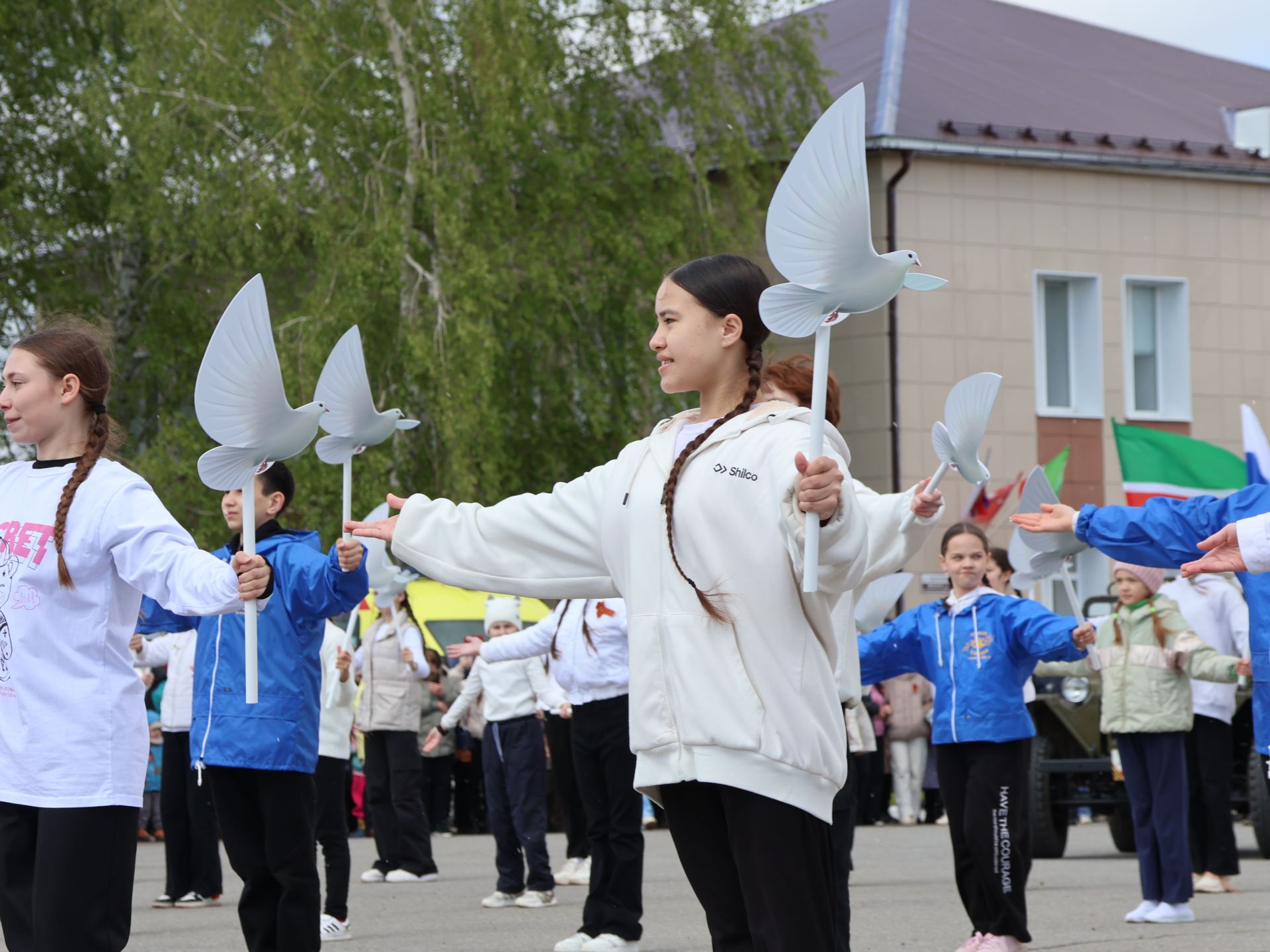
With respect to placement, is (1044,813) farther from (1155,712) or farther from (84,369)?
(84,369)

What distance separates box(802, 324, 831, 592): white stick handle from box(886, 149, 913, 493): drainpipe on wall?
23.1 m

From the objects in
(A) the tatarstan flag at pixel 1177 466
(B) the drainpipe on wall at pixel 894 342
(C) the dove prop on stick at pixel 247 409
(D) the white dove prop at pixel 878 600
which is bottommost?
(D) the white dove prop at pixel 878 600

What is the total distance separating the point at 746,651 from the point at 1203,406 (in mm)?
26124

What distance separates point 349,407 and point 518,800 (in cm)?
684

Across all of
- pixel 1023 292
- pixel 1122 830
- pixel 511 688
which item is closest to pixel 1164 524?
pixel 511 688

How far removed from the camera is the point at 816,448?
14.5ft

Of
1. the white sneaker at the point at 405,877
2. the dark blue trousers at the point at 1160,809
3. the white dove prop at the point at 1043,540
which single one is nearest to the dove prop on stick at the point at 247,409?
the white dove prop at the point at 1043,540

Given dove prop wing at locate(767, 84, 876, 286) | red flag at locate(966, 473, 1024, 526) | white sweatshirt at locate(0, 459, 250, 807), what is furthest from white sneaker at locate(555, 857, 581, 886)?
red flag at locate(966, 473, 1024, 526)

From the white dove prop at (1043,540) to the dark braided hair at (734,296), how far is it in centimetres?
172

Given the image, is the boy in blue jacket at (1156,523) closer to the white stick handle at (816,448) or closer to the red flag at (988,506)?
the white stick handle at (816,448)

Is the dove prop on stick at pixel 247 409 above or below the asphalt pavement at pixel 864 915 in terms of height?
above

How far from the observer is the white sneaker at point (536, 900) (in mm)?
11797

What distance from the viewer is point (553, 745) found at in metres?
11.8

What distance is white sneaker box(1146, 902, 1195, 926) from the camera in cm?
1051
